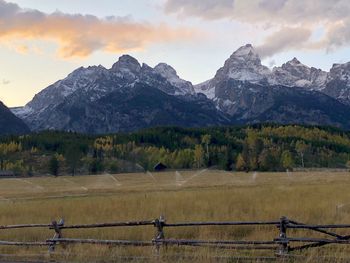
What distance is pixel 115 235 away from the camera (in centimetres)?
2364

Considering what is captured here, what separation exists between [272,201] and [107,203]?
10.1m

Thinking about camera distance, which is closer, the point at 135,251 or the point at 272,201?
the point at 135,251

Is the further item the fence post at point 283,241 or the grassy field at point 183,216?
the grassy field at point 183,216

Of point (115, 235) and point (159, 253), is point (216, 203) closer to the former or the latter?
point (115, 235)

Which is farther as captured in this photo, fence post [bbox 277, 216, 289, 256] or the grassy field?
the grassy field

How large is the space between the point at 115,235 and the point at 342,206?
40.3 ft

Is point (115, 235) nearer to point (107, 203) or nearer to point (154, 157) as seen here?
point (107, 203)

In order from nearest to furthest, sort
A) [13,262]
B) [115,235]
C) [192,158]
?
1. [13,262]
2. [115,235]
3. [192,158]

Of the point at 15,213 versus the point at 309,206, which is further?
the point at 15,213

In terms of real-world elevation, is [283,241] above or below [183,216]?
above

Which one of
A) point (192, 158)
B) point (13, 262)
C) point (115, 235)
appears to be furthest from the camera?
point (192, 158)

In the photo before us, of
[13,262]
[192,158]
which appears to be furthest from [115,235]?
[192,158]

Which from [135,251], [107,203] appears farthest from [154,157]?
[135,251]

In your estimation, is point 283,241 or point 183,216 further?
point 183,216
